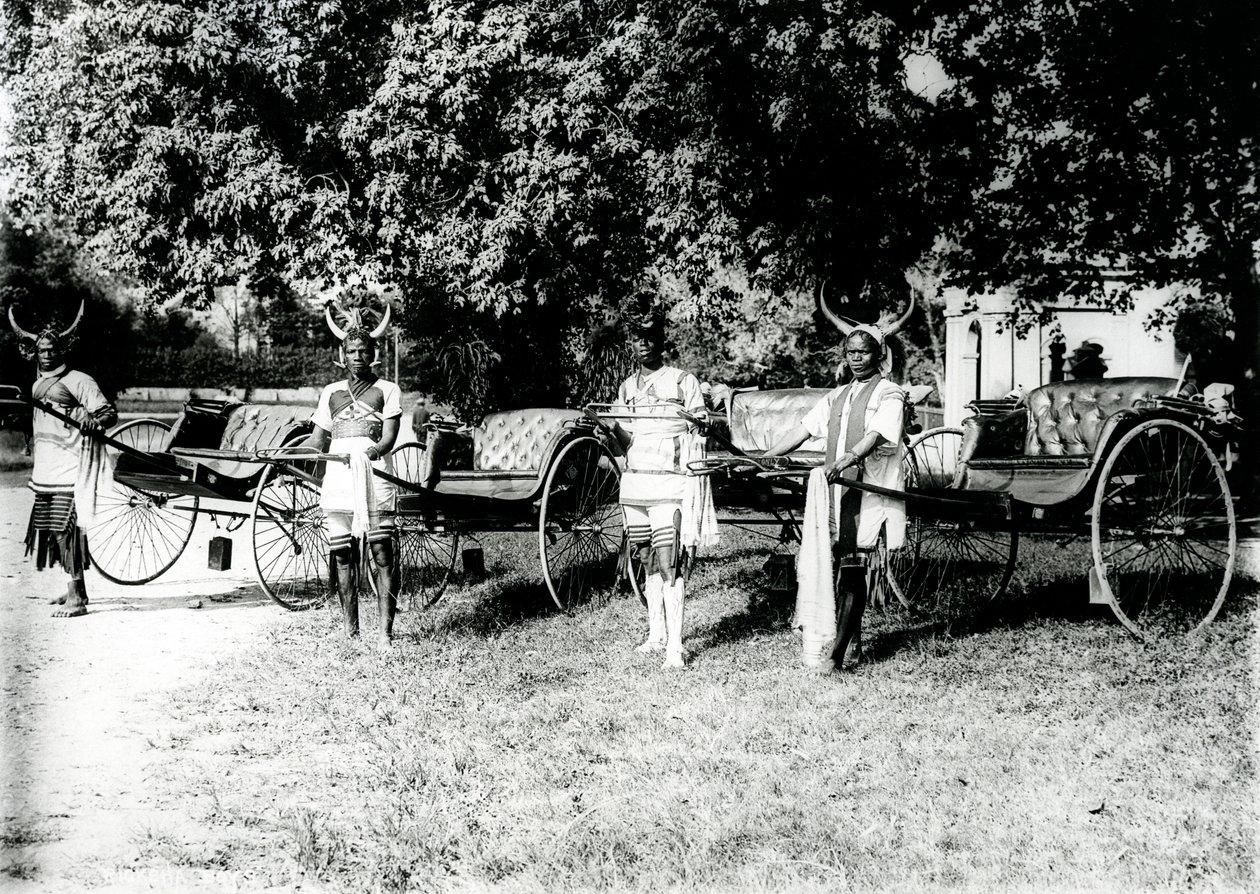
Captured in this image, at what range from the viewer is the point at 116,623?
8.68 metres

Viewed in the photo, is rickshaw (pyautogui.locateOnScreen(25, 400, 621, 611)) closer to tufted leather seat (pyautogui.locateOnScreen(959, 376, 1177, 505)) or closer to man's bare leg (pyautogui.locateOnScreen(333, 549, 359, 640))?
man's bare leg (pyautogui.locateOnScreen(333, 549, 359, 640))

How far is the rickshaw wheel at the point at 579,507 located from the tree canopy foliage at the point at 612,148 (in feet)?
22.2

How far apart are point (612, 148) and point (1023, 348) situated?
14.5 meters

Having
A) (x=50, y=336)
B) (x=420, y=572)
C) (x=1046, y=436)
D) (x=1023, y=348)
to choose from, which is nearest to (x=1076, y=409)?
(x=1046, y=436)

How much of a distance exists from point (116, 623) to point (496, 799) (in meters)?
5.02

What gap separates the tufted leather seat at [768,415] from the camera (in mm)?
10477

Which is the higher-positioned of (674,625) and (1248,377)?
(1248,377)

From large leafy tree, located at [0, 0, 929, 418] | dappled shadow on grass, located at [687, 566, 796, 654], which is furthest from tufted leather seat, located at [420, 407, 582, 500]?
large leafy tree, located at [0, 0, 929, 418]

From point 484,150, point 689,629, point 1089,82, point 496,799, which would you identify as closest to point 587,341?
point 484,150

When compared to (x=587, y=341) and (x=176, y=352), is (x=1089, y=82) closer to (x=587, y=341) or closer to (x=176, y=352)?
(x=587, y=341)

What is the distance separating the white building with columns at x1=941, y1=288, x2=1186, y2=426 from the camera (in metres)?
25.6

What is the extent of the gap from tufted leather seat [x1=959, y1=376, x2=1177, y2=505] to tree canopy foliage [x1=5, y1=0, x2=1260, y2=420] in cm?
650

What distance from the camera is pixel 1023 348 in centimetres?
2683

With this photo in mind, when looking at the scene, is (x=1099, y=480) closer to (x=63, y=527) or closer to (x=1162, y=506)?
(x=1162, y=506)
